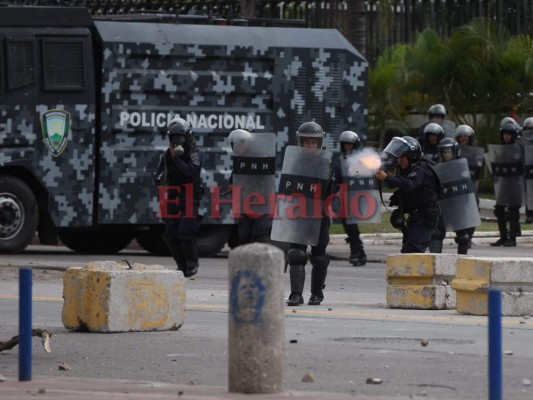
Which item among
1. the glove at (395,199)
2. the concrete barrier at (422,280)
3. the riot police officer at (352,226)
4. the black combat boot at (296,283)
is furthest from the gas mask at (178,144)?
the concrete barrier at (422,280)

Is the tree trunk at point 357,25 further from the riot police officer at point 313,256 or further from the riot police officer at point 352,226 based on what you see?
the riot police officer at point 313,256

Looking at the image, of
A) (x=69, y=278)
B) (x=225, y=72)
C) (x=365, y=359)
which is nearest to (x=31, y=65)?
(x=225, y=72)

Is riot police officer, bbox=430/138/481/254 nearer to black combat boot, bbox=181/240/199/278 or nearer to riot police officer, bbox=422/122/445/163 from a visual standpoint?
riot police officer, bbox=422/122/445/163

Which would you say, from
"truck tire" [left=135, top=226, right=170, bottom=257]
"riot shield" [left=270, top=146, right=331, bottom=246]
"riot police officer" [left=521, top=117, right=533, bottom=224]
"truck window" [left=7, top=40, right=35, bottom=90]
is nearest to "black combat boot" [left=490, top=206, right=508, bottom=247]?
"riot police officer" [left=521, top=117, right=533, bottom=224]

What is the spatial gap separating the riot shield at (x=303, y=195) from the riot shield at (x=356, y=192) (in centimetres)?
542

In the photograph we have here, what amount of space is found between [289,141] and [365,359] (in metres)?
12.5

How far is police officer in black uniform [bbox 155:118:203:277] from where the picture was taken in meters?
18.3

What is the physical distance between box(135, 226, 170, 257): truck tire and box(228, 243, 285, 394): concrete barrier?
47.7 feet

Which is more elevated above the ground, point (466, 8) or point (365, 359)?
point (466, 8)

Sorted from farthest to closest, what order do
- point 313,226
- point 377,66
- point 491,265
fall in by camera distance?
point 377,66 → point 313,226 → point 491,265

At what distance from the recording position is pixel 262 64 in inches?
922

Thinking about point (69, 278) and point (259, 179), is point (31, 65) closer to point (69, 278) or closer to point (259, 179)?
point (259, 179)

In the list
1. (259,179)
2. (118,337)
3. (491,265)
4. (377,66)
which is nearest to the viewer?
(118,337)

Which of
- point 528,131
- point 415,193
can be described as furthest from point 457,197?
point 528,131
